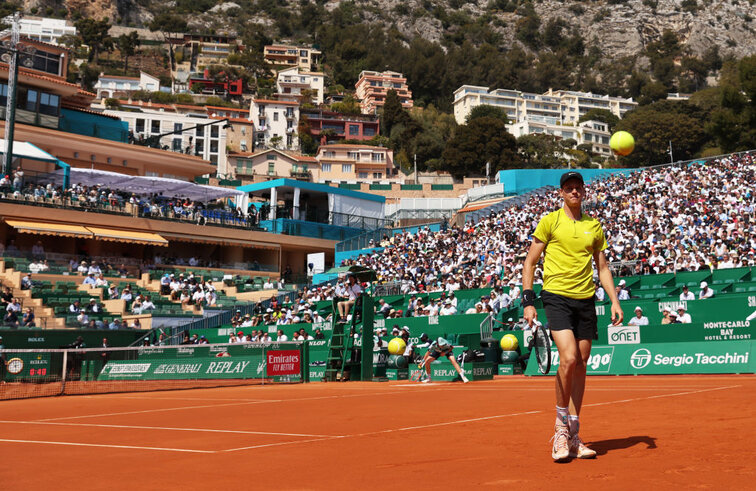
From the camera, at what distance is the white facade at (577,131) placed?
140 meters

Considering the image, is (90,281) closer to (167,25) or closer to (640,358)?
(640,358)

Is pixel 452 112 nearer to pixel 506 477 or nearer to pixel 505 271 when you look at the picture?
pixel 505 271

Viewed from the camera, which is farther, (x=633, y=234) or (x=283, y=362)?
(x=633, y=234)

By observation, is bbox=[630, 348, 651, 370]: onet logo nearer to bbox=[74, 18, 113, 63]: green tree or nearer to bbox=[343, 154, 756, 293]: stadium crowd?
bbox=[343, 154, 756, 293]: stadium crowd

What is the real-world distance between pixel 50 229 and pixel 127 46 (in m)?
126

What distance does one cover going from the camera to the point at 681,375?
17938 millimetres

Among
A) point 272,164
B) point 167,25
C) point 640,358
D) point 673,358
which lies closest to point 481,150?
point 272,164

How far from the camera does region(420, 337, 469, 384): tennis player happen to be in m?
19.3

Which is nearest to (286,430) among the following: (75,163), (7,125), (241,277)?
(241,277)

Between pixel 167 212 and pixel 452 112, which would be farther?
pixel 452 112

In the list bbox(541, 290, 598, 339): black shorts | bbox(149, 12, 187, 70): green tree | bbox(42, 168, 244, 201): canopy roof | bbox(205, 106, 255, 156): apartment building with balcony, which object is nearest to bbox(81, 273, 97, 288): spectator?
bbox(42, 168, 244, 201): canopy roof

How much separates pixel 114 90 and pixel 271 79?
33.3m

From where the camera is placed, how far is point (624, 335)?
20344mm

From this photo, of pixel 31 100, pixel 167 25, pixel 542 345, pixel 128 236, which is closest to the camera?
pixel 542 345
